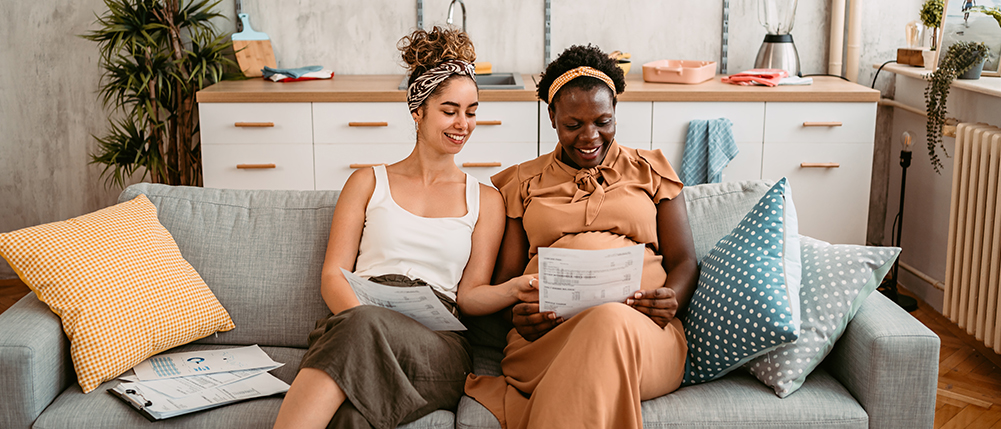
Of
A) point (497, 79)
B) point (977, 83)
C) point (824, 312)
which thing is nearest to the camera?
point (824, 312)

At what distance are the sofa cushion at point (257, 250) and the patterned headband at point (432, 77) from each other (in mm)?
380

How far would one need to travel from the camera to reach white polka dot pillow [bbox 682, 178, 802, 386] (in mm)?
1539

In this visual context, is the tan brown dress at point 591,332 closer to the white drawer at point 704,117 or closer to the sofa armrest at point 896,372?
the sofa armrest at point 896,372

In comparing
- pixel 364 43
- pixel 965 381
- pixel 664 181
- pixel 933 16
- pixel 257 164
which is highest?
pixel 933 16

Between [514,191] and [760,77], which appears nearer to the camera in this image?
[514,191]

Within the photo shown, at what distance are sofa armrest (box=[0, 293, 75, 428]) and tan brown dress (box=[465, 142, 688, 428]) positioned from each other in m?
0.89

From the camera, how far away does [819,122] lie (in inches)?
124

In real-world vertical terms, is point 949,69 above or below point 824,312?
above

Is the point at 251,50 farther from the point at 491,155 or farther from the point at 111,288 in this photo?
the point at 111,288

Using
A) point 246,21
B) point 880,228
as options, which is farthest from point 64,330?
point 880,228

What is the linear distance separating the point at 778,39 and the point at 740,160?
65cm

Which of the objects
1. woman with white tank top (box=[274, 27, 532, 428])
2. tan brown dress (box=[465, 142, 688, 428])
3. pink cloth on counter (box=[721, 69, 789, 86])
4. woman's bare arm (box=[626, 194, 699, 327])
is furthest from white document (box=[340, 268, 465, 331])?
pink cloth on counter (box=[721, 69, 789, 86])

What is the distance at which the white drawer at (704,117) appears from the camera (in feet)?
10.3

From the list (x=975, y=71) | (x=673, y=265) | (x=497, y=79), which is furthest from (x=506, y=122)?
(x=975, y=71)
